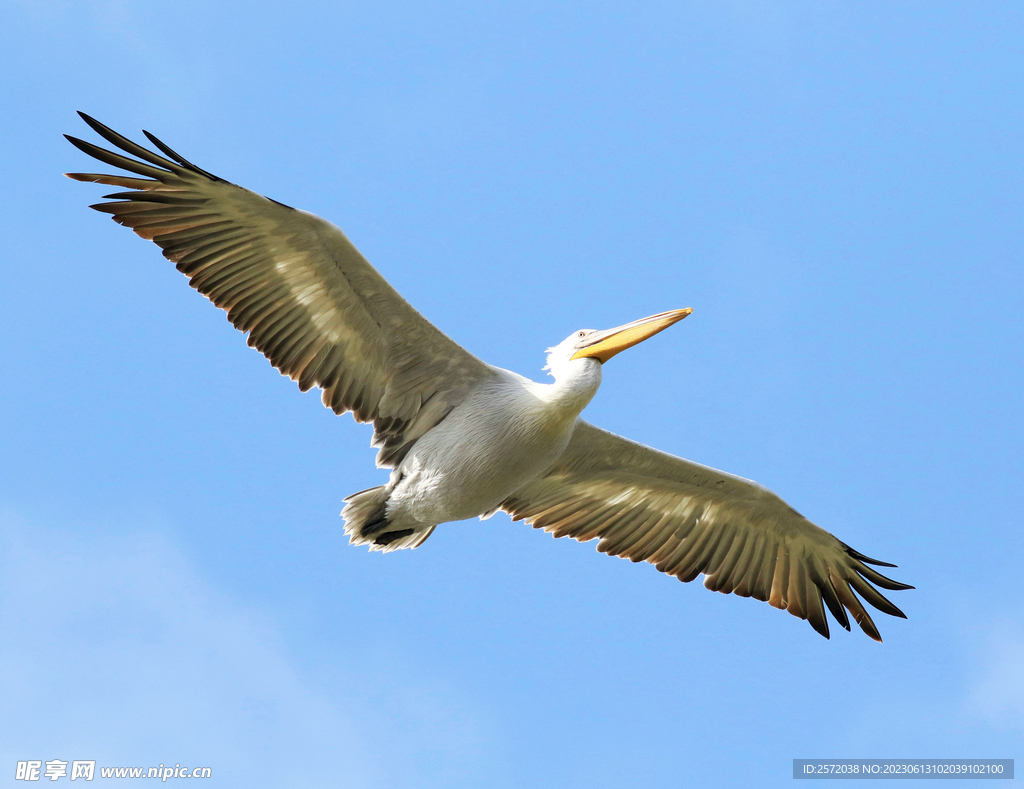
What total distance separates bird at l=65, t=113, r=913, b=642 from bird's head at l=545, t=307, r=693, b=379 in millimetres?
11

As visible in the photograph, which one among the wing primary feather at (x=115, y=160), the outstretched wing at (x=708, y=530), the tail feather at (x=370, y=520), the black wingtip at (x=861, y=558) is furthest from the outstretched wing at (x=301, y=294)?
the black wingtip at (x=861, y=558)

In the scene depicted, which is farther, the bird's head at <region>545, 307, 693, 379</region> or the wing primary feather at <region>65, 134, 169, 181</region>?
the bird's head at <region>545, 307, 693, 379</region>

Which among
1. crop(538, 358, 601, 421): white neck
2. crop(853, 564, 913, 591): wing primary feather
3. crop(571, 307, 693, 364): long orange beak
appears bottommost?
crop(853, 564, 913, 591): wing primary feather

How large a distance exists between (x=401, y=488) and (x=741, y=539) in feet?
10.5

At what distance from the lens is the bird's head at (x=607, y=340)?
8.52 metres

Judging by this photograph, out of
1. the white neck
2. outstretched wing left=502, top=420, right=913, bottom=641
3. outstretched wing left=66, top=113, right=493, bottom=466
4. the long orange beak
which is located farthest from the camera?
outstretched wing left=502, top=420, right=913, bottom=641

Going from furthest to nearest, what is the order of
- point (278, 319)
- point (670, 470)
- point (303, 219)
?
point (670, 470) < point (278, 319) < point (303, 219)

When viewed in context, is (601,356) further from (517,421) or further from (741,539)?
(741,539)

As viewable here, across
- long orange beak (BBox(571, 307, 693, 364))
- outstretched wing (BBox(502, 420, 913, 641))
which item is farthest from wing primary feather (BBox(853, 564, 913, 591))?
long orange beak (BBox(571, 307, 693, 364))

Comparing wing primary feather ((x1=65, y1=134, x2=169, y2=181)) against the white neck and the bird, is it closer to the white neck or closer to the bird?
the bird

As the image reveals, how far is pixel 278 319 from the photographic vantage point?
8.64 meters

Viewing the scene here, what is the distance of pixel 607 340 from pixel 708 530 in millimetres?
2378

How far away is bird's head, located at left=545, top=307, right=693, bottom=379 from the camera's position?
8516mm

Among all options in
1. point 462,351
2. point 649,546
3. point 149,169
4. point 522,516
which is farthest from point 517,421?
point 149,169
